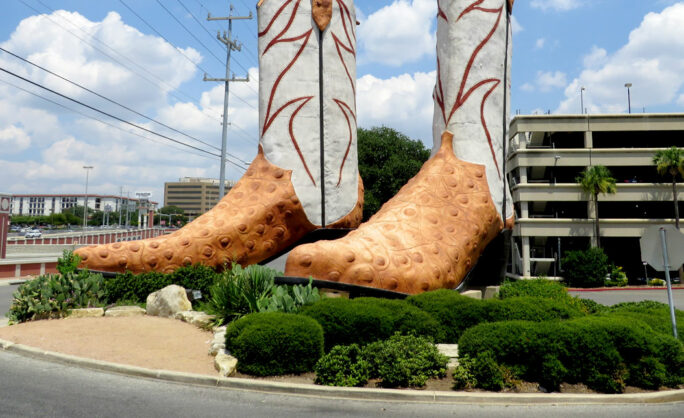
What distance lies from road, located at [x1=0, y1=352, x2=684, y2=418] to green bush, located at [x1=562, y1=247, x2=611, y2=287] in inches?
947

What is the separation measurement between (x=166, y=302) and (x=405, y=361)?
5087 millimetres

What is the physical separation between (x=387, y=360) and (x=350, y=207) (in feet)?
19.6

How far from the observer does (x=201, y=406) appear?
464 centimetres

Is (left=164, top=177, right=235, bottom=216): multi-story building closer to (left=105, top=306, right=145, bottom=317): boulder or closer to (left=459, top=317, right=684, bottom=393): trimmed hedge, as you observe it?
(left=105, top=306, right=145, bottom=317): boulder

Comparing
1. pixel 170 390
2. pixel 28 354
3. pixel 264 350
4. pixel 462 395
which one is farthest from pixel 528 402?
pixel 28 354

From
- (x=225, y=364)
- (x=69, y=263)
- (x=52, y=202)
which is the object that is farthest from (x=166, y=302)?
(x=52, y=202)

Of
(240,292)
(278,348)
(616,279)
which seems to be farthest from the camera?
(616,279)

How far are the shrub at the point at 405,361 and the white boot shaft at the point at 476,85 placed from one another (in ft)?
17.9

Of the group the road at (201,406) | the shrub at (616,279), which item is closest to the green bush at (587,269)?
the shrub at (616,279)

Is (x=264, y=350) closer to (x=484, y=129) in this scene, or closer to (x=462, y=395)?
(x=462, y=395)

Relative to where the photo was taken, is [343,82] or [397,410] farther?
[343,82]

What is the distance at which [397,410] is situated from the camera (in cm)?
465

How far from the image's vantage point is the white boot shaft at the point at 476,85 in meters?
10.5

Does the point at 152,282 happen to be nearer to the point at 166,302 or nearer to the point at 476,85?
the point at 166,302
